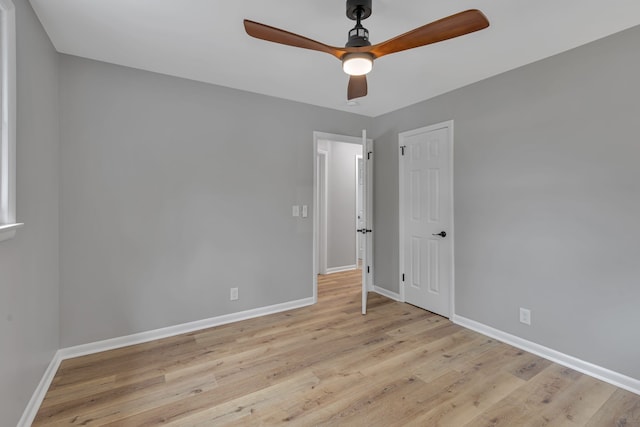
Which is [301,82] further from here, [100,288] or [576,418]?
[576,418]

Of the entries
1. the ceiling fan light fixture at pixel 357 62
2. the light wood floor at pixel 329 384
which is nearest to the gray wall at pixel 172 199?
the light wood floor at pixel 329 384

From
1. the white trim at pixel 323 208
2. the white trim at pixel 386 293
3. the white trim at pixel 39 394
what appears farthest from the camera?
the white trim at pixel 323 208

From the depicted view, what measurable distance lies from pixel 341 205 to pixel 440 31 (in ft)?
13.5

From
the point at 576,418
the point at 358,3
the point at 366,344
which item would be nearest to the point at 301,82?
the point at 358,3

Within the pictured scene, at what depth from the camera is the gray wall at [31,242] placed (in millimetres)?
1489

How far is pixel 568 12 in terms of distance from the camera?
5.95 feet

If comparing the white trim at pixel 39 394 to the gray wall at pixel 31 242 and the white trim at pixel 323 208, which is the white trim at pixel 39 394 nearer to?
the gray wall at pixel 31 242

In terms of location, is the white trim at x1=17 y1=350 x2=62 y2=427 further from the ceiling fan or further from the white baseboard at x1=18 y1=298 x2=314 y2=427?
the ceiling fan

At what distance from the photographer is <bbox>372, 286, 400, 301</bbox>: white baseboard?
3.81m

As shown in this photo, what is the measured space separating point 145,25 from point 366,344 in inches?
120

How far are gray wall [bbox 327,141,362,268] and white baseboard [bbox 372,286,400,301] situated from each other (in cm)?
134

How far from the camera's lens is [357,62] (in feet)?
5.53

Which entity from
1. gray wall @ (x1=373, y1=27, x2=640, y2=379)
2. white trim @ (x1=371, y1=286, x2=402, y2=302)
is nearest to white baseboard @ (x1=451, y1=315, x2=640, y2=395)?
gray wall @ (x1=373, y1=27, x2=640, y2=379)

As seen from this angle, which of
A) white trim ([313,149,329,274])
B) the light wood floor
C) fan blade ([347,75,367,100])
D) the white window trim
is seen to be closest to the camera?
the white window trim
